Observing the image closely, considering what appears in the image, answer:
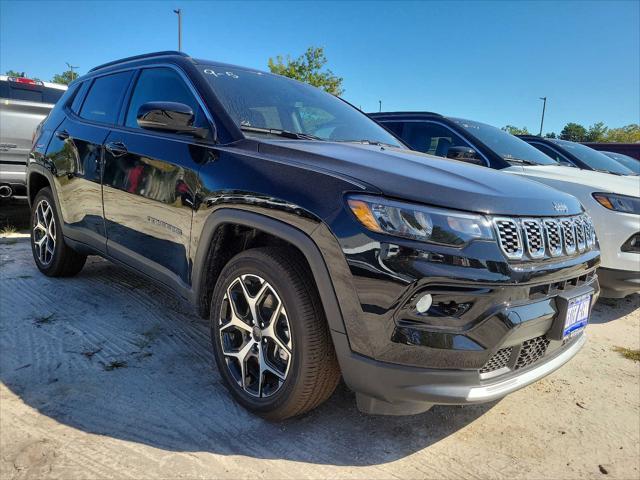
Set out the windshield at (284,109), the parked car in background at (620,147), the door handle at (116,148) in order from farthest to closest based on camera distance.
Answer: the parked car in background at (620,147)
the door handle at (116,148)
the windshield at (284,109)

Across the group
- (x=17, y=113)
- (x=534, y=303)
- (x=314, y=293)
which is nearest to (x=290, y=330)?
(x=314, y=293)

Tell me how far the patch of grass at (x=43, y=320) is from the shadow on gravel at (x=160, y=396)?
14mm

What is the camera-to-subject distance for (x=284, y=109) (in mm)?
2992

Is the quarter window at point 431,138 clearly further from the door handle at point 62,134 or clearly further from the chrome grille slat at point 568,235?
the door handle at point 62,134

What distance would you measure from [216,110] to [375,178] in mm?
1141

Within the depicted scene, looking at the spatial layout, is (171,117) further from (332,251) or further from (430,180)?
(430,180)

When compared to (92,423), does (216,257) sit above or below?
above

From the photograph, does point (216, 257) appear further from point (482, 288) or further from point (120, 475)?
point (482, 288)

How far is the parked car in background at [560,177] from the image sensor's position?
387 centimetres

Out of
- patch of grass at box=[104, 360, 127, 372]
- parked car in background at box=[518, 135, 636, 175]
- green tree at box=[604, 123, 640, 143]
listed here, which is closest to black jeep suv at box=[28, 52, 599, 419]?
patch of grass at box=[104, 360, 127, 372]

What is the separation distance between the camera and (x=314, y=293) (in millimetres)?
2035

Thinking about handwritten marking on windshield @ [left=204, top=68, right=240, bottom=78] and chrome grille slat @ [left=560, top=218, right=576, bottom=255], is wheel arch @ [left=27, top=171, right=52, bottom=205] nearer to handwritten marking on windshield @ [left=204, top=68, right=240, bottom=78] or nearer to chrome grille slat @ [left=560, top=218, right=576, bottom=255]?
handwritten marking on windshield @ [left=204, top=68, right=240, bottom=78]

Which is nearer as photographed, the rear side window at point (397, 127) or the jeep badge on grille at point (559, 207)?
the jeep badge on grille at point (559, 207)

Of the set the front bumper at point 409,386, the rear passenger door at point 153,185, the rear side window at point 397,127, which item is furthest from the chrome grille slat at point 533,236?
the rear side window at point 397,127
